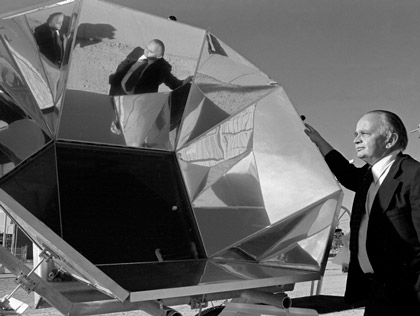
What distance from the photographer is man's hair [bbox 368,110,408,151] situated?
2920 millimetres

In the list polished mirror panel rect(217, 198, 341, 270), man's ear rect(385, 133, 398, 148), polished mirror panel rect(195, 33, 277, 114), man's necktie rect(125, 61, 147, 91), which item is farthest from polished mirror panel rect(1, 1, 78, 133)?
man's ear rect(385, 133, 398, 148)

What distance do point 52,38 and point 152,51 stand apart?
67 centimetres

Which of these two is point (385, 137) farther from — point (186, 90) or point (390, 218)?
point (186, 90)

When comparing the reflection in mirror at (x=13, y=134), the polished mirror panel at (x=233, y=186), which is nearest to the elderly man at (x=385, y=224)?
the polished mirror panel at (x=233, y=186)

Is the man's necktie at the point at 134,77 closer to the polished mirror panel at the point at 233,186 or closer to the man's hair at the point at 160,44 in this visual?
the man's hair at the point at 160,44

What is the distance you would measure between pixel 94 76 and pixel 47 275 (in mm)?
1162

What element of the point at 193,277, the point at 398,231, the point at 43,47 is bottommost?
the point at 193,277

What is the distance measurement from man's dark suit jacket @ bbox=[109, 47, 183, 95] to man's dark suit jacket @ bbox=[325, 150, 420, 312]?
1.55 metres

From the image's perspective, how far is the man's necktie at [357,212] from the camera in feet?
9.61

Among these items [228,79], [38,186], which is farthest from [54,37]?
[228,79]

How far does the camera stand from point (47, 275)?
3.01 m

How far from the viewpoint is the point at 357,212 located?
2.98 meters

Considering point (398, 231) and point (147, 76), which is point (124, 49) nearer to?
point (147, 76)

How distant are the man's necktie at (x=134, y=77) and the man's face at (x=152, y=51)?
0.18ft
